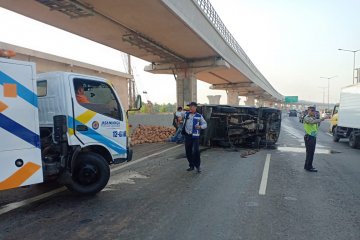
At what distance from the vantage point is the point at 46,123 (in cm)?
600

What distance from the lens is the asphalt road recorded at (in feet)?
14.7

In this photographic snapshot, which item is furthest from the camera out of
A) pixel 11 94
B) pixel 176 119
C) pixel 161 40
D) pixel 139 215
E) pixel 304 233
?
pixel 161 40

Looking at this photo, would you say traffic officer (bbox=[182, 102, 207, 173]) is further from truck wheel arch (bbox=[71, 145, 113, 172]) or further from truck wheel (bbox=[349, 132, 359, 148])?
truck wheel (bbox=[349, 132, 359, 148])

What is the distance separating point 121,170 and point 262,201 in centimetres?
425

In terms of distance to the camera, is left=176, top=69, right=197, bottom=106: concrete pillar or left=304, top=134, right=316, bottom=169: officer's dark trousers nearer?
left=304, top=134, right=316, bottom=169: officer's dark trousers

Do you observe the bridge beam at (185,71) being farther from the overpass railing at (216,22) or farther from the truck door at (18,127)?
the truck door at (18,127)

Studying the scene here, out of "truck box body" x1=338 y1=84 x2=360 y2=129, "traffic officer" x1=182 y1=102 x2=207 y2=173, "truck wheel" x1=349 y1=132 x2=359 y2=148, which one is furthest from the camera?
"truck box body" x1=338 y1=84 x2=360 y2=129

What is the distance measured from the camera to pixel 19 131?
16.2ft

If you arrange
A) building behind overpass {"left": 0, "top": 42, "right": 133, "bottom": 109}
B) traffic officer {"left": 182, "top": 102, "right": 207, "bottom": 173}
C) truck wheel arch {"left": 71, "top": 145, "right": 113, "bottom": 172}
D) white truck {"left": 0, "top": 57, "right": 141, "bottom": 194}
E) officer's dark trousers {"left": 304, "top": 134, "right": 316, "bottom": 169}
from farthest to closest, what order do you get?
building behind overpass {"left": 0, "top": 42, "right": 133, "bottom": 109}
officer's dark trousers {"left": 304, "top": 134, "right": 316, "bottom": 169}
traffic officer {"left": 182, "top": 102, "right": 207, "bottom": 173}
truck wheel arch {"left": 71, "top": 145, "right": 113, "bottom": 172}
white truck {"left": 0, "top": 57, "right": 141, "bottom": 194}

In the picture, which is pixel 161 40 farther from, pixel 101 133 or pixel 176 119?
pixel 101 133

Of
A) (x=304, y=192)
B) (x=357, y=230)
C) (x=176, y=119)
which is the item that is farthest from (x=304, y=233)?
(x=176, y=119)

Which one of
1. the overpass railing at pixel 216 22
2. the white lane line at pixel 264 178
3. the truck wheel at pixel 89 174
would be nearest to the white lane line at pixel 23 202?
the truck wheel at pixel 89 174

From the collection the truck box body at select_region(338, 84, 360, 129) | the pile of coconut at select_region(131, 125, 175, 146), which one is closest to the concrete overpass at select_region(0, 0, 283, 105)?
the pile of coconut at select_region(131, 125, 175, 146)

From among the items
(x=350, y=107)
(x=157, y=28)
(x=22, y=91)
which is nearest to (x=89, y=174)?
(x=22, y=91)
